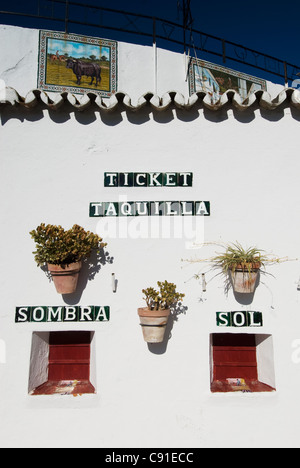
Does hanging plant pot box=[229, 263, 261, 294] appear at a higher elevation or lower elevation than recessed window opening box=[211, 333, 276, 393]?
higher

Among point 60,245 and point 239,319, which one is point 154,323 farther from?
point 60,245

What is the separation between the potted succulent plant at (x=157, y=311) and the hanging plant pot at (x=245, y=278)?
0.58 meters

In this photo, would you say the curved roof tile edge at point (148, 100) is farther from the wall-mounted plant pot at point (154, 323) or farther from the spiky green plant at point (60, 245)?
the wall-mounted plant pot at point (154, 323)

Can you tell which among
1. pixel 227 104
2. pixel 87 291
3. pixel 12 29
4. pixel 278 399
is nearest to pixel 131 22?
pixel 12 29

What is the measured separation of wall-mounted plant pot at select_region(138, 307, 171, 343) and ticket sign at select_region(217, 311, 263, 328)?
65 centimetres

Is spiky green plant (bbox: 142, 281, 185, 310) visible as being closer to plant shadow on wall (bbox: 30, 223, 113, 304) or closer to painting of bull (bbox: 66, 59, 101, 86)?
plant shadow on wall (bbox: 30, 223, 113, 304)

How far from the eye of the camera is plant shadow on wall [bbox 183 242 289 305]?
3.17 meters

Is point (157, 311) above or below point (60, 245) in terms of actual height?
below

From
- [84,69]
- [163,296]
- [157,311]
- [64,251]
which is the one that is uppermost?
[84,69]

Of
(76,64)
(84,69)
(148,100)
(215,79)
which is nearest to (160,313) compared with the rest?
(148,100)

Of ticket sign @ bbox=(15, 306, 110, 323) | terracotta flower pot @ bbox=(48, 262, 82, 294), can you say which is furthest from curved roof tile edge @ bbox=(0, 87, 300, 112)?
ticket sign @ bbox=(15, 306, 110, 323)

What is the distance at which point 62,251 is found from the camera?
3.06 m

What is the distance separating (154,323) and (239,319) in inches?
38.3

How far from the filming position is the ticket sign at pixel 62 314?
131 inches
